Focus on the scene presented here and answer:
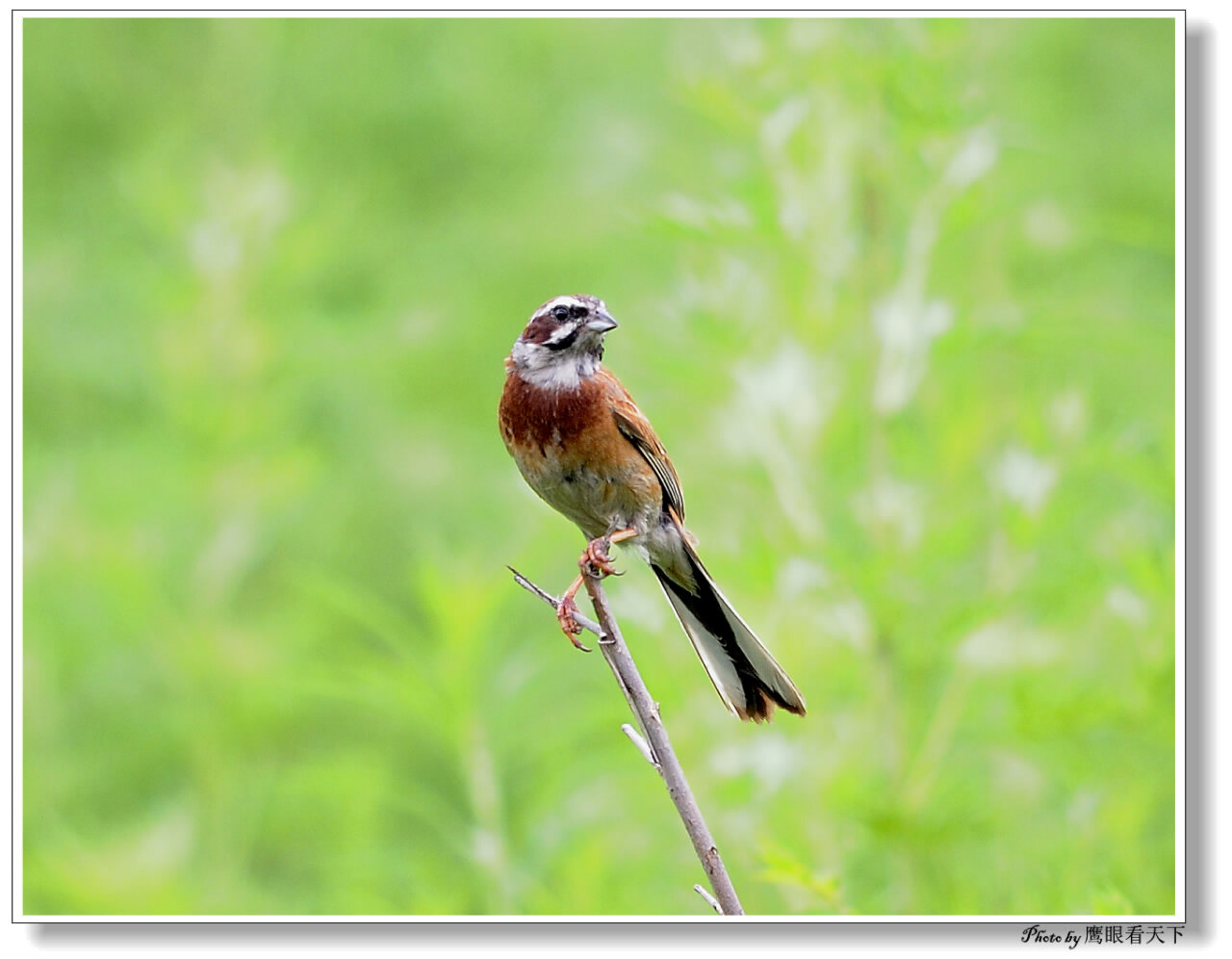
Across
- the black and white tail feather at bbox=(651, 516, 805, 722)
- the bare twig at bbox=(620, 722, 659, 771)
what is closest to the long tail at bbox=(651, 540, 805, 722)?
the black and white tail feather at bbox=(651, 516, 805, 722)

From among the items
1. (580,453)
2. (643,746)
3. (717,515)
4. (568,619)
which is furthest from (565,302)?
(717,515)

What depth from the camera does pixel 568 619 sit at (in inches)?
111

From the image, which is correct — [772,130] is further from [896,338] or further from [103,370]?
[103,370]

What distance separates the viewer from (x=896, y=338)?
12.2ft

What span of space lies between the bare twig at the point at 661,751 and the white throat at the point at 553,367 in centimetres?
56

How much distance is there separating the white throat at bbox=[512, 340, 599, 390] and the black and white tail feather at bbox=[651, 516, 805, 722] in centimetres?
37

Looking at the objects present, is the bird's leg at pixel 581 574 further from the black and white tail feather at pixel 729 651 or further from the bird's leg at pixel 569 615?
the black and white tail feather at pixel 729 651

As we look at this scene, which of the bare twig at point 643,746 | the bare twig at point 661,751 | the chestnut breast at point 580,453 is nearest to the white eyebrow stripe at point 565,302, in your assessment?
the chestnut breast at point 580,453

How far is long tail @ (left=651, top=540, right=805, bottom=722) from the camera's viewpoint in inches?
116

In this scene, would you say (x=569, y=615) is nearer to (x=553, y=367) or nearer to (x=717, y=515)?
(x=553, y=367)

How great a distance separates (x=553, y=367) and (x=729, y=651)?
64 cm

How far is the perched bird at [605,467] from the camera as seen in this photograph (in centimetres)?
301
